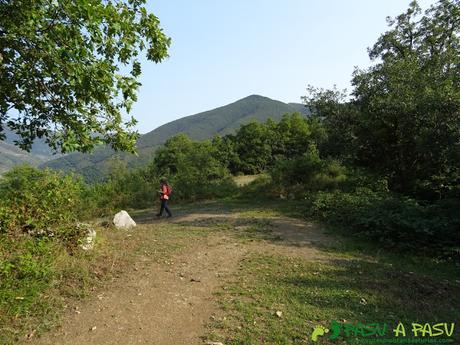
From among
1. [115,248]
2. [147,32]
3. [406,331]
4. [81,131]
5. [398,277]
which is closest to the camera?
[406,331]

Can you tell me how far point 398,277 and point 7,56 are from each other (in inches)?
319

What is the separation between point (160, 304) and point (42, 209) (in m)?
3.13

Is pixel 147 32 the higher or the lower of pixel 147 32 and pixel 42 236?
the higher

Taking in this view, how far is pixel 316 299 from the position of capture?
5340 mm

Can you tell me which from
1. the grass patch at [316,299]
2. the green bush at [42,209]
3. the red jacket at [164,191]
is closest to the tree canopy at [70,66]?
the green bush at [42,209]

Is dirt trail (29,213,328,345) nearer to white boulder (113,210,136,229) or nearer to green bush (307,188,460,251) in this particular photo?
green bush (307,188,460,251)

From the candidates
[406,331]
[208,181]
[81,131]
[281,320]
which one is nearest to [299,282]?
[281,320]

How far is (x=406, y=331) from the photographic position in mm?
4523

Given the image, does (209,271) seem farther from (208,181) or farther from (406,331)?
(208,181)

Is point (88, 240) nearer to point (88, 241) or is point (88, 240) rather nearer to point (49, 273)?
point (88, 241)

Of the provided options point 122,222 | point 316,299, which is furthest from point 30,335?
point 122,222

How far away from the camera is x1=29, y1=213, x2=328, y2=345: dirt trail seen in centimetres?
427

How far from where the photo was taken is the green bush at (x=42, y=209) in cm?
591

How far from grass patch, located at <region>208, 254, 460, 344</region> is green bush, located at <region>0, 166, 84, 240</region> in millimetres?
3534
